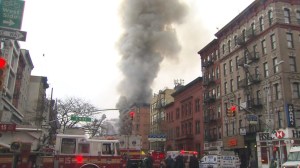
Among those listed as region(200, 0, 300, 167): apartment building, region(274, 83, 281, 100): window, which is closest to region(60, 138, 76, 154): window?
region(200, 0, 300, 167): apartment building

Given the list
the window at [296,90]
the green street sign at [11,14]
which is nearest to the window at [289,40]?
the window at [296,90]

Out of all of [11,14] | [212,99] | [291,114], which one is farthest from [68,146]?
[212,99]

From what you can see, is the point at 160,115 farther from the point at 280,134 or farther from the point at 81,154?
the point at 81,154

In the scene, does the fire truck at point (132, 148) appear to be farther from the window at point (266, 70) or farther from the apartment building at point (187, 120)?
the apartment building at point (187, 120)

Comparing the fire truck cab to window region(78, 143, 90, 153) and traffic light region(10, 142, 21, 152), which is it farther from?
traffic light region(10, 142, 21, 152)

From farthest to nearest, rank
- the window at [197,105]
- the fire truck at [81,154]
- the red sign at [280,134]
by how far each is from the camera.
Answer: the window at [197,105]
the red sign at [280,134]
the fire truck at [81,154]

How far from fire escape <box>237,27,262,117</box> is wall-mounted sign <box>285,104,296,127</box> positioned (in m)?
4.47

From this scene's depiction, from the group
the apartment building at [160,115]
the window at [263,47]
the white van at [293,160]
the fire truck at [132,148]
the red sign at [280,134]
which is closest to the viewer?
the white van at [293,160]

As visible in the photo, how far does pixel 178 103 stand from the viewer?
64.9 m

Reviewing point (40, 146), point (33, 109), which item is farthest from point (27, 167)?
point (33, 109)

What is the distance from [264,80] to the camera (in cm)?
3862

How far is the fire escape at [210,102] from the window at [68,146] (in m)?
33.8

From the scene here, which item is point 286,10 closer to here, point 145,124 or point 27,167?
point 27,167

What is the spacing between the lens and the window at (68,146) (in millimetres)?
18452
